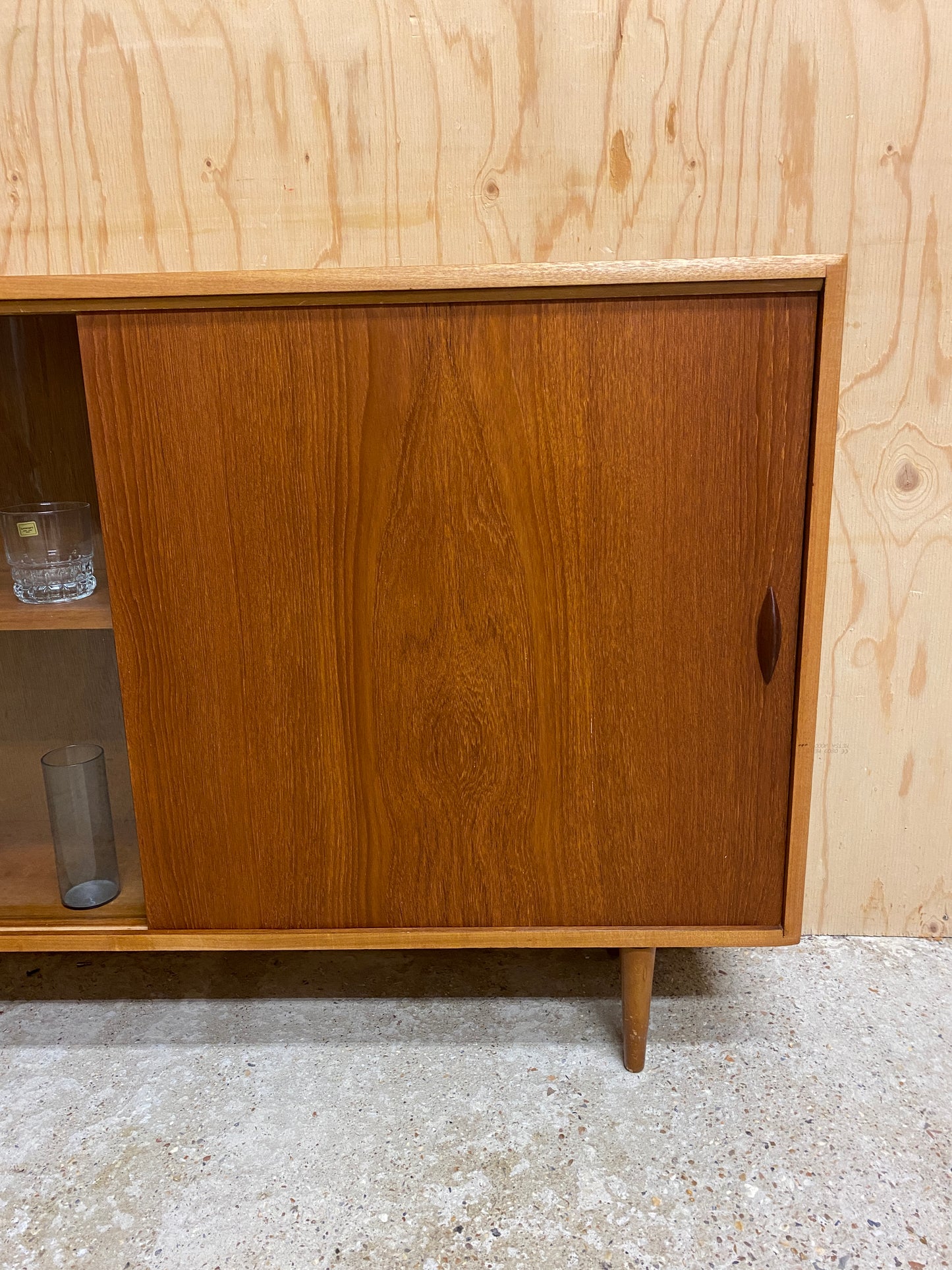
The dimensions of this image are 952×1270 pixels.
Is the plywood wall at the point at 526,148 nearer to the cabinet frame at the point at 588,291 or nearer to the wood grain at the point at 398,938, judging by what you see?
the cabinet frame at the point at 588,291

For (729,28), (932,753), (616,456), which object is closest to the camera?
(616,456)

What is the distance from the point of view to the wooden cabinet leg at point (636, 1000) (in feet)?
3.17

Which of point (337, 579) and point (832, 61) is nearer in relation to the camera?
point (337, 579)

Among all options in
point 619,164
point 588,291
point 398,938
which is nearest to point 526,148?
point 619,164

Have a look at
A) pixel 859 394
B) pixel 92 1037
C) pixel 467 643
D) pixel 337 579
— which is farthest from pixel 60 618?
pixel 859 394

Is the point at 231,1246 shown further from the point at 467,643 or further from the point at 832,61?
the point at 832,61

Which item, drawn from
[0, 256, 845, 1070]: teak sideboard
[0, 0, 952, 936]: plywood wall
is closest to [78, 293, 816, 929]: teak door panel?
[0, 256, 845, 1070]: teak sideboard

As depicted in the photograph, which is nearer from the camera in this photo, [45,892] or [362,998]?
[45,892]

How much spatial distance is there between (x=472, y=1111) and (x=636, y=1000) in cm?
21

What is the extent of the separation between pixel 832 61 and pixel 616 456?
59cm

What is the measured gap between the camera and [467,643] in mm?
844

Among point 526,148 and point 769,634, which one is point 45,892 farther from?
point 526,148

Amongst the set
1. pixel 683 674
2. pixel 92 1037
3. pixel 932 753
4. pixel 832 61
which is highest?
pixel 832 61

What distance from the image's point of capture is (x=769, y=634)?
82cm
